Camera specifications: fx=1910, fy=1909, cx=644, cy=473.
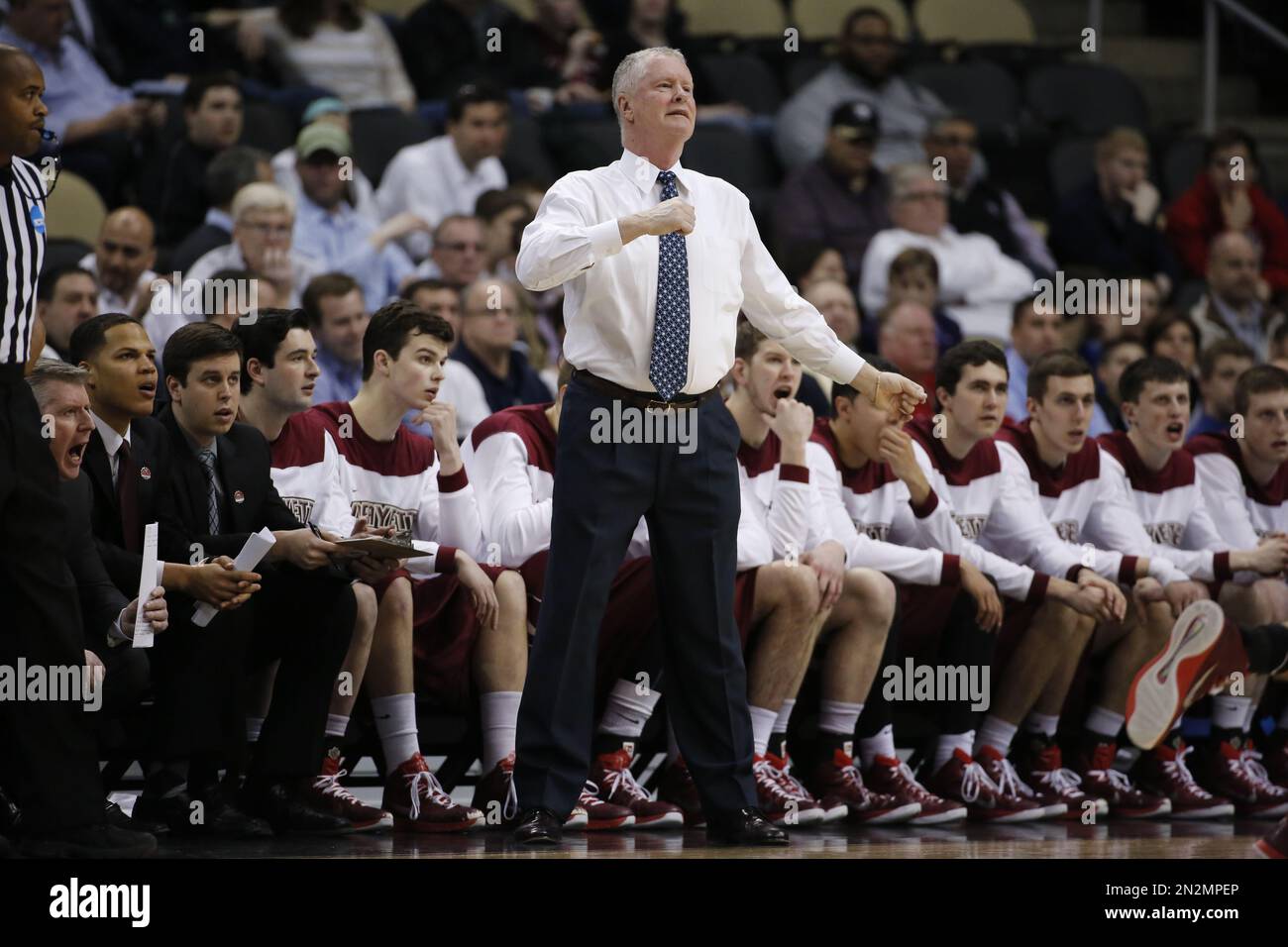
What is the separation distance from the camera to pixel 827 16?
35.5 feet

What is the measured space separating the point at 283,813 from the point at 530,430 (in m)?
1.37

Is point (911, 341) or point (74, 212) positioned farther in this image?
point (74, 212)

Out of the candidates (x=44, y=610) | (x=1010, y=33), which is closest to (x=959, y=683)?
(x=44, y=610)

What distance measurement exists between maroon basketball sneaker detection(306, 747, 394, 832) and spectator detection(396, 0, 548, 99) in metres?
5.12

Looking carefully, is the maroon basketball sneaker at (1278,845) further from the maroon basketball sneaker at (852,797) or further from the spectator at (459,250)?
the spectator at (459,250)

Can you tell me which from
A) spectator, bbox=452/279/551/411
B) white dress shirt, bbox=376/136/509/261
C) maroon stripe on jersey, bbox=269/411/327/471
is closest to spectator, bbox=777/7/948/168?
white dress shirt, bbox=376/136/509/261

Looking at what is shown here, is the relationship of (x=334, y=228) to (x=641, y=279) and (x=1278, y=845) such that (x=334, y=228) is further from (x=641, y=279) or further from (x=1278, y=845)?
(x=1278, y=845)

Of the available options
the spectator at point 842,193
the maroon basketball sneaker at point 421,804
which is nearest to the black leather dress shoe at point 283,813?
the maroon basketball sneaker at point 421,804

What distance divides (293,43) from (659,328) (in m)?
5.17

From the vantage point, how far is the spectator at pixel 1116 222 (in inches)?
370

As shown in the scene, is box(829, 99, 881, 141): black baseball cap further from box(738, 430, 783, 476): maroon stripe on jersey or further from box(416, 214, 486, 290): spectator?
box(738, 430, 783, 476): maroon stripe on jersey

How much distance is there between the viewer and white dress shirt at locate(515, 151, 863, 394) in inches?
173

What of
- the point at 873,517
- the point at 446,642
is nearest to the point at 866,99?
the point at 873,517

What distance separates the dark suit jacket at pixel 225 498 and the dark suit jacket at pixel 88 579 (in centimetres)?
25
